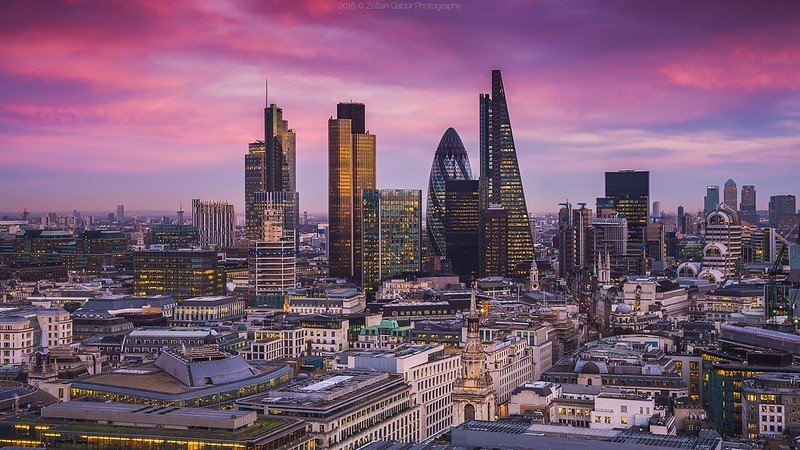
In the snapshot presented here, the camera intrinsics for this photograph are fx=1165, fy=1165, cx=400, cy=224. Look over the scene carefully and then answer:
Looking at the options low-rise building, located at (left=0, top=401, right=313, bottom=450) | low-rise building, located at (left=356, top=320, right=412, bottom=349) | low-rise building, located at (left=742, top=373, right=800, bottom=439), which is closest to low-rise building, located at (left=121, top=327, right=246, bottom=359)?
low-rise building, located at (left=356, top=320, right=412, bottom=349)

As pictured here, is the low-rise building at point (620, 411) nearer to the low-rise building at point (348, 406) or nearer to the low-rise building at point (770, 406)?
the low-rise building at point (770, 406)

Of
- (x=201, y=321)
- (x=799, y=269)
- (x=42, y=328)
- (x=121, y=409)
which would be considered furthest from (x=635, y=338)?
(x=121, y=409)

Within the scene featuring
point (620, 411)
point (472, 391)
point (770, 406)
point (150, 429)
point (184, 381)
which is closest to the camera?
point (150, 429)

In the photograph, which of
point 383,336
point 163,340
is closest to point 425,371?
point 383,336

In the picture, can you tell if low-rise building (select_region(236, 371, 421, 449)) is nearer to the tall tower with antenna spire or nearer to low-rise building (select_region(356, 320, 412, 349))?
the tall tower with antenna spire

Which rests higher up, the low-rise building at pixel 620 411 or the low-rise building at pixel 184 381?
the low-rise building at pixel 184 381

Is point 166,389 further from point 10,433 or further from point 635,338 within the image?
point 635,338

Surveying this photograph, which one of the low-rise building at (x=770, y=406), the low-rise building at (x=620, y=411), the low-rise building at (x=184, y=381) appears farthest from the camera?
the low-rise building at (x=770, y=406)

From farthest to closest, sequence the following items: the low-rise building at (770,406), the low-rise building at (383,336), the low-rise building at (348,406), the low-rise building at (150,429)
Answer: the low-rise building at (383,336), the low-rise building at (770,406), the low-rise building at (348,406), the low-rise building at (150,429)

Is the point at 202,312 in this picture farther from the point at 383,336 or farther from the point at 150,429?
the point at 150,429

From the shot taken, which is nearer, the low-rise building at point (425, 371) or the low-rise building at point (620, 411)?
the low-rise building at point (620, 411)

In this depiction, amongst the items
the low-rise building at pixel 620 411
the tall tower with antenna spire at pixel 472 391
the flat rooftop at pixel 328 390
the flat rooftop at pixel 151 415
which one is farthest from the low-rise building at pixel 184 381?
the low-rise building at pixel 620 411

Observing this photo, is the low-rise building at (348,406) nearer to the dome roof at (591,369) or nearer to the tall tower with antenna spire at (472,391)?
the tall tower with antenna spire at (472,391)
